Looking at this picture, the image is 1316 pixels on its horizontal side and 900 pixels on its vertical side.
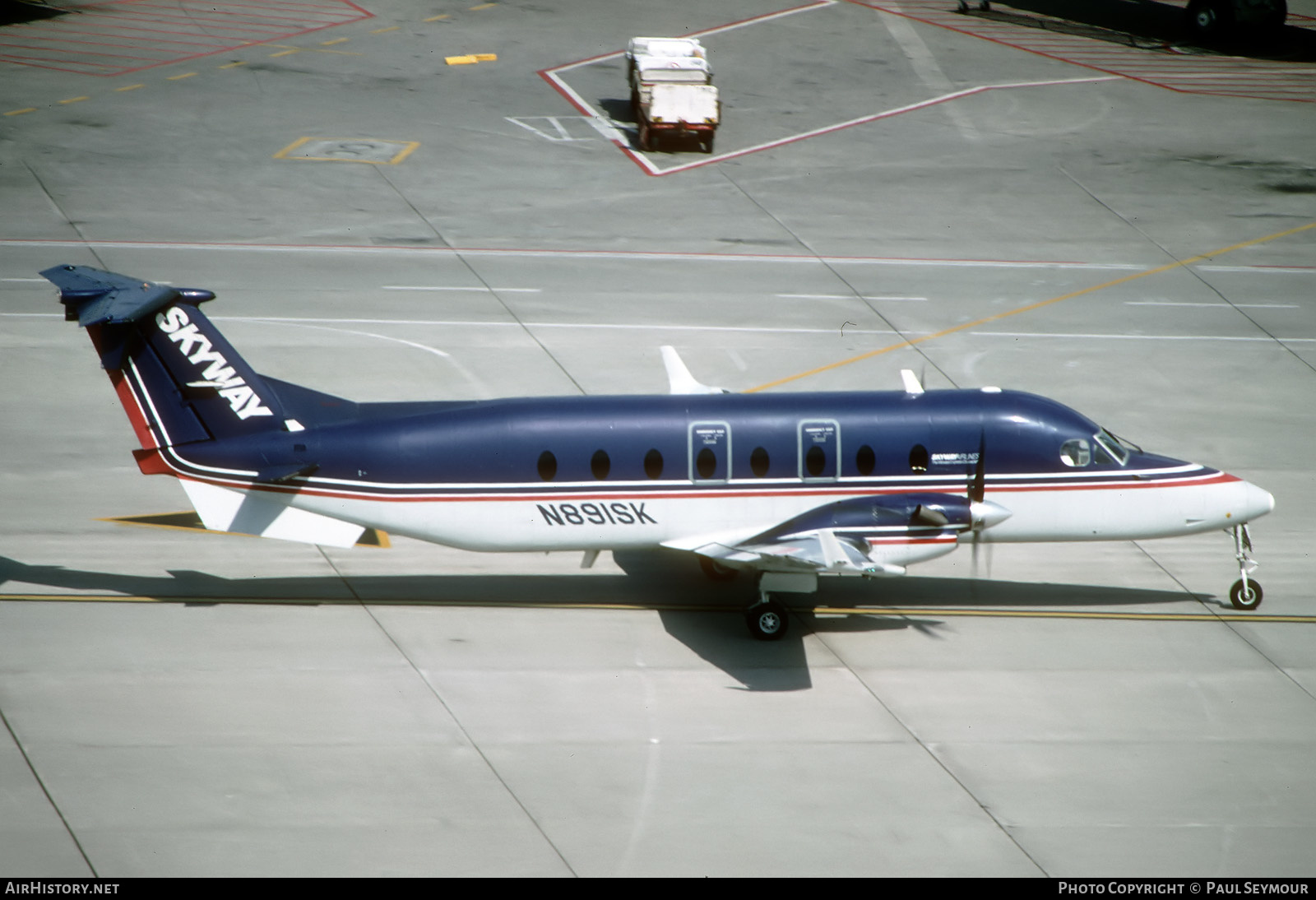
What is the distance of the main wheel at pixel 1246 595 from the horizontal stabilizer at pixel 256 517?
1380 cm

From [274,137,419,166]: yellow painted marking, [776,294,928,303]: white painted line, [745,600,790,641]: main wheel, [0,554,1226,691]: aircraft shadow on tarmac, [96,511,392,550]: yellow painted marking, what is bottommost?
[0,554,1226,691]: aircraft shadow on tarmac

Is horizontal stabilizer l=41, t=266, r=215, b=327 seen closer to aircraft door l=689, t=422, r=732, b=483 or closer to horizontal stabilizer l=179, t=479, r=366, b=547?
horizontal stabilizer l=179, t=479, r=366, b=547

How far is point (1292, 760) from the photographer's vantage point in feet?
59.5

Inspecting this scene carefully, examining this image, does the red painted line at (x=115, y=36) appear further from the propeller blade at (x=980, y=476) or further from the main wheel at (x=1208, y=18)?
the propeller blade at (x=980, y=476)

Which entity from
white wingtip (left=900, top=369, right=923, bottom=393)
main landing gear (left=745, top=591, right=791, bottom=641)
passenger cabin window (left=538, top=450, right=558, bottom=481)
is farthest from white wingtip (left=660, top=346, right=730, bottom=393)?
main landing gear (left=745, top=591, right=791, bottom=641)

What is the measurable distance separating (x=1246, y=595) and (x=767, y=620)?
7.81 meters

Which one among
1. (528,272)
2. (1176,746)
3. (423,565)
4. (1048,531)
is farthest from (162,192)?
(1176,746)

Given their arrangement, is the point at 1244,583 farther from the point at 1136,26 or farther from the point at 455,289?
the point at 1136,26

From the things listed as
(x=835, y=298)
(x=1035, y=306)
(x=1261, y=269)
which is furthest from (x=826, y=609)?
(x=1261, y=269)

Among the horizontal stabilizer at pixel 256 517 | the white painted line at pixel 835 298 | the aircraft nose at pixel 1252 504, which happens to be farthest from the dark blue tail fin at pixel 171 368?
the white painted line at pixel 835 298

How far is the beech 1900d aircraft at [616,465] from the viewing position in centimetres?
2025

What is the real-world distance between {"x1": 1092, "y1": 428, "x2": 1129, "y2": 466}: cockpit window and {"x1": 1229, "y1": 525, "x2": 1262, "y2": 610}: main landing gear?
7.23 feet

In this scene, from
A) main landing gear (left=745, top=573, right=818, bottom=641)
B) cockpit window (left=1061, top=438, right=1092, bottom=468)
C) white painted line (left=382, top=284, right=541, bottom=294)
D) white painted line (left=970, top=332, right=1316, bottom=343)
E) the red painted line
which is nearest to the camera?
main landing gear (left=745, top=573, right=818, bottom=641)

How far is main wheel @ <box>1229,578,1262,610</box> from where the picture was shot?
21.8 m
